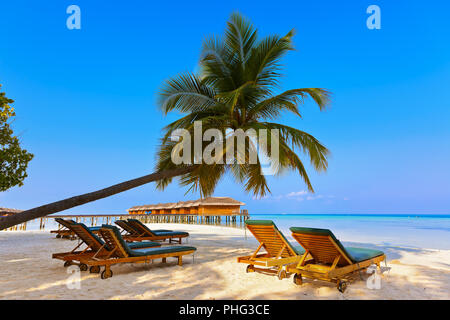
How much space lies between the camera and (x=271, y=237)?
14.6 feet

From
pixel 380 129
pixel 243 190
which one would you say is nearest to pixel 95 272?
pixel 243 190

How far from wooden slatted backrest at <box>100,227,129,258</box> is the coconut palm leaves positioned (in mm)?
2717

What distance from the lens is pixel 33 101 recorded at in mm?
19734

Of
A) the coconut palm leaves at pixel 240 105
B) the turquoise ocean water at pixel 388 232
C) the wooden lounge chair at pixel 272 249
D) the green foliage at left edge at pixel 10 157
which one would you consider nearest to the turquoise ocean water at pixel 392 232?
the turquoise ocean water at pixel 388 232

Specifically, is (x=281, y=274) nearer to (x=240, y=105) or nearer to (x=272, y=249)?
(x=272, y=249)

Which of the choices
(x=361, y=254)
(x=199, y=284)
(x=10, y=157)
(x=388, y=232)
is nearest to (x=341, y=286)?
(x=361, y=254)

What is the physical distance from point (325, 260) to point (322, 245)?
354 mm

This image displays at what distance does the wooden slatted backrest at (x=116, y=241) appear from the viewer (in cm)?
441

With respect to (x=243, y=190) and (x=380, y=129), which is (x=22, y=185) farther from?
(x=380, y=129)

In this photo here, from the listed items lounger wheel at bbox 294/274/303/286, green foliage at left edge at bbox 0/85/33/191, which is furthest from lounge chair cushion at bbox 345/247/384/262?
green foliage at left edge at bbox 0/85/33/191

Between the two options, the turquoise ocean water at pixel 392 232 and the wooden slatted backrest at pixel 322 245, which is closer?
the wooden slatted backrest at pixel 322 245

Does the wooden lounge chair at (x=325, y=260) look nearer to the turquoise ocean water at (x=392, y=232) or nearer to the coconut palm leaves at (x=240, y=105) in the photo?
the coconut palm leaves at (x=240, y=105)
